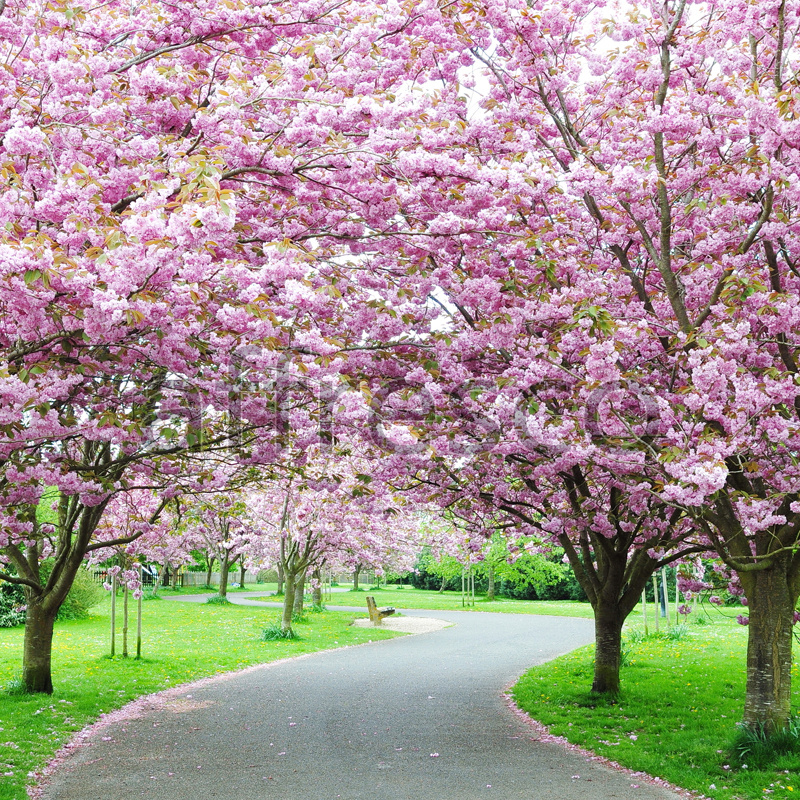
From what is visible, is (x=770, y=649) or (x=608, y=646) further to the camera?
(x=608, y=646)

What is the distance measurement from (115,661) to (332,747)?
8185mm

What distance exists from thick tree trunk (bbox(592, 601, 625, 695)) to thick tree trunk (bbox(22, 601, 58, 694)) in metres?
8.15

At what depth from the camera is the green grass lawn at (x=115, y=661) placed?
27.4 feet

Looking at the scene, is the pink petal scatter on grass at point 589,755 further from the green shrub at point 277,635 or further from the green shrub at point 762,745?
the green shrub at point 277,635

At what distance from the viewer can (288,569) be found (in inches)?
841

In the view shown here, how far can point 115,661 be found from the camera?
48.4 ft

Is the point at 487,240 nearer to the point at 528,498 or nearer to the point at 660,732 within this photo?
the point at 528,498

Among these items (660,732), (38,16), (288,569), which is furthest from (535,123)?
(288,569)

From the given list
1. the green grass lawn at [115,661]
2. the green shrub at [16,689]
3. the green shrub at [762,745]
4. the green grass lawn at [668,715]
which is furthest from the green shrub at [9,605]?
the green shrub at [762,745]

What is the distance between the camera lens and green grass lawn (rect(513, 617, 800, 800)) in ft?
22.6

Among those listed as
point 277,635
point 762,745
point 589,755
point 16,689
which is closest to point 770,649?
point 762,745

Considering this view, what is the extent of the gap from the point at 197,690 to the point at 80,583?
15.0 meters

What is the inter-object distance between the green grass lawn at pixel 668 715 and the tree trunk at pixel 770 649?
49cm

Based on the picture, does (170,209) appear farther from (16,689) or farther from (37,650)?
(16,689)
